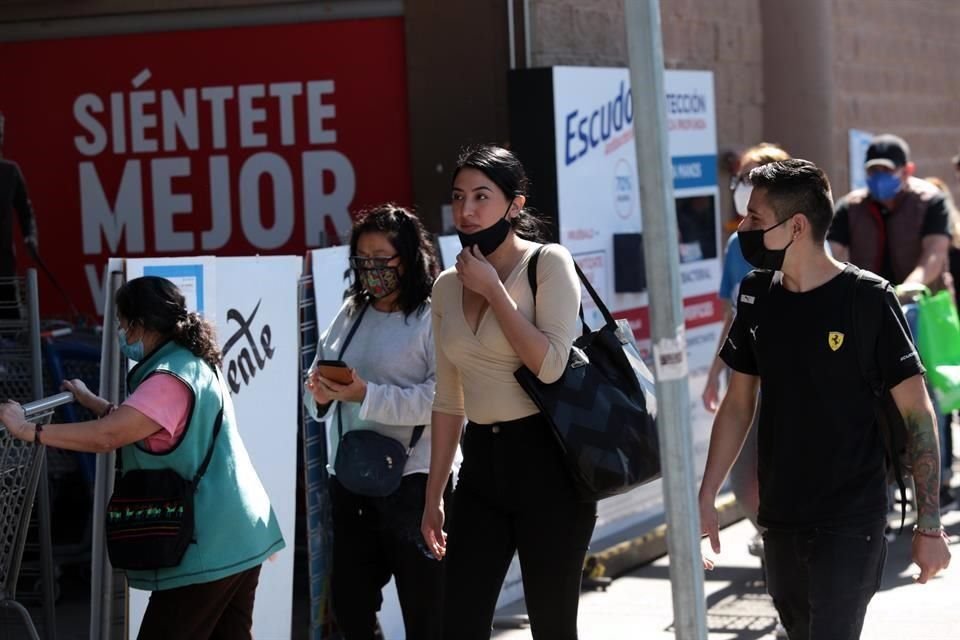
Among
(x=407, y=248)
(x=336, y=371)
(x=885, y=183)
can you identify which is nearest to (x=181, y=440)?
(x=336, y=371)

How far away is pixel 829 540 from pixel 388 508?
1.64 metres

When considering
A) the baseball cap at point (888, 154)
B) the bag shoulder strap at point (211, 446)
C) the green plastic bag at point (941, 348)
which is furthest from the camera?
the baseball cap at point (888, 154)

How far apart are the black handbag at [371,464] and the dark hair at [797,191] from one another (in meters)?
1.62

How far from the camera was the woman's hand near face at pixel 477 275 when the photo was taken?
14.3 ft

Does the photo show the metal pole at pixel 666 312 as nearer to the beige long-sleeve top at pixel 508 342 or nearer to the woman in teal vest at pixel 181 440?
the beige long-sleeve top at pixel 508 342

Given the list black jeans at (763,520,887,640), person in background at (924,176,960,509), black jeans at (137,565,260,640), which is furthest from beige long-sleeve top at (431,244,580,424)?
person in background at (924,176,960,509)

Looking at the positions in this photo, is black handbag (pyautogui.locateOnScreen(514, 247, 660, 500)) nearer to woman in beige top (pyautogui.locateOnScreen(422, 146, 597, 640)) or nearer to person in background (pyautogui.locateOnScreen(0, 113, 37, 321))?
woman in beige top (pyautogui.locateOnScreen(422, 146, 597, 640))

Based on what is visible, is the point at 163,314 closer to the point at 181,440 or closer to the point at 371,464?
the point at 181,440

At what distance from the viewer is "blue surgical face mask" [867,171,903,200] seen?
28.9 feet

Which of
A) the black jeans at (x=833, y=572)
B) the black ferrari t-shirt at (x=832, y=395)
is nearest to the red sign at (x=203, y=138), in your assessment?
the black ferrari t-shirt at (x=832, y=395)

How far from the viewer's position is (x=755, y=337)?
4488 millimetres

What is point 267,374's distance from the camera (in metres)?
6.09

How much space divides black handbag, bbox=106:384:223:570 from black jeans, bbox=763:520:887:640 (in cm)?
173

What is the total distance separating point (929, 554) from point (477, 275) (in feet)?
4.73
